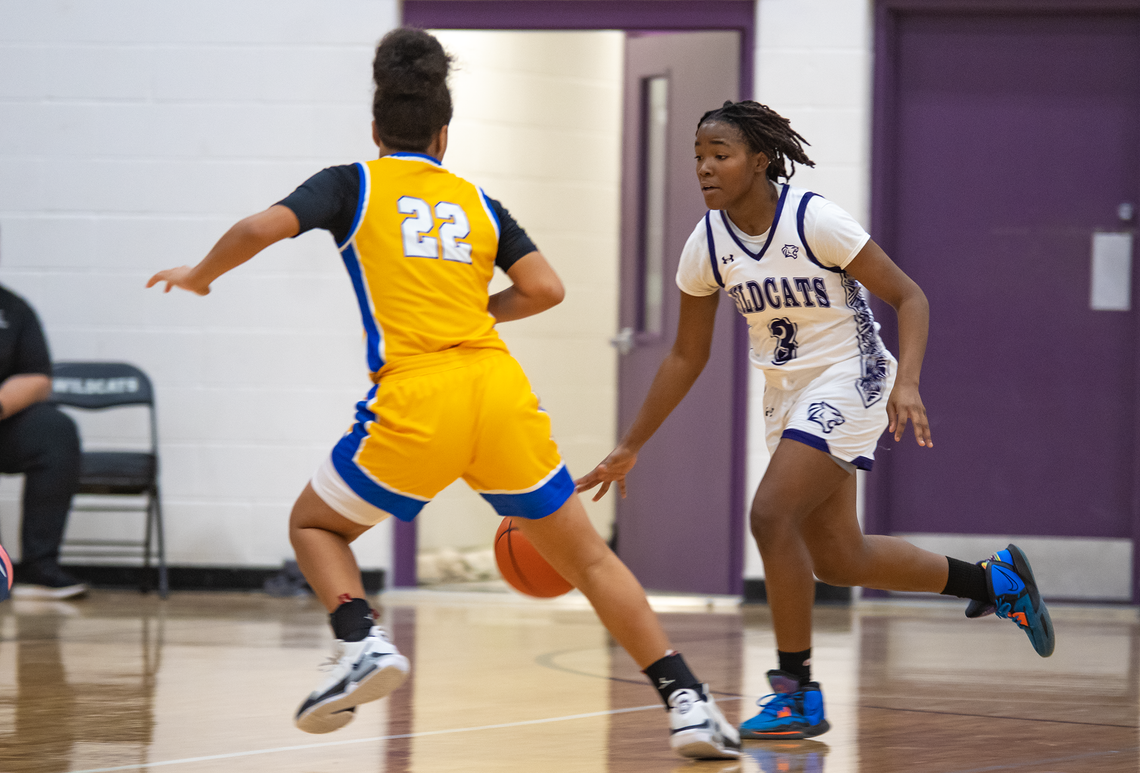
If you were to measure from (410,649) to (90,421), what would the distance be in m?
2.48

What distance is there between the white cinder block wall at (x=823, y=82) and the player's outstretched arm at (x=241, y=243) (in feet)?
12.1

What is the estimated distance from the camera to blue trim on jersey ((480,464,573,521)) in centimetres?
261

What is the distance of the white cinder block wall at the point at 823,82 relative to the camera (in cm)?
592

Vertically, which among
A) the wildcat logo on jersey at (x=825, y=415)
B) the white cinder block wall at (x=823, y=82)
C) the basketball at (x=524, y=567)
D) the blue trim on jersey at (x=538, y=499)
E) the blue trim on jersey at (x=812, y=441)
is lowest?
the basketball at (x=524, y=567)

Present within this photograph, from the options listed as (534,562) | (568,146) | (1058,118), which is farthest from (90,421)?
(1058,118)

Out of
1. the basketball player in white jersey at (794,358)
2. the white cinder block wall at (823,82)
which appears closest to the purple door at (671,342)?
the white cinder block wall at (823,82)

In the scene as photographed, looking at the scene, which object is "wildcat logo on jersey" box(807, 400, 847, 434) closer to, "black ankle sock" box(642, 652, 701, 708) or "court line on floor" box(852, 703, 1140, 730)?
"black ankle sock" box(642, 652, 701, 708)

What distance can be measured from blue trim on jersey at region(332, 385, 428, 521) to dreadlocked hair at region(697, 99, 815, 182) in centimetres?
107

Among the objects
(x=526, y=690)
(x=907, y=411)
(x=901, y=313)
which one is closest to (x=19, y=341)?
(x=526, y=690)

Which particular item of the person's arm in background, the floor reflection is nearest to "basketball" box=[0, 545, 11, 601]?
the floor reflection

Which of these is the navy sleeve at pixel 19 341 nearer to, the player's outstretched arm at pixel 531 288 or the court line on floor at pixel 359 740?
the court line on floor at pixel 359 740

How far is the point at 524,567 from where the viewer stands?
3129 millimetres

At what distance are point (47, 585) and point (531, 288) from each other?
4002 mm

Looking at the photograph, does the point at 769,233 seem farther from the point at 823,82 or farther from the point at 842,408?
the point at 823,82
